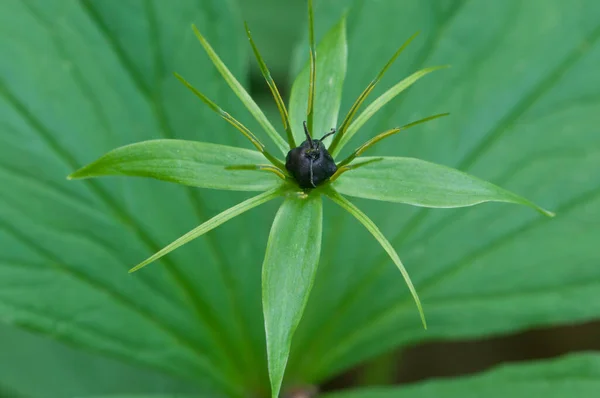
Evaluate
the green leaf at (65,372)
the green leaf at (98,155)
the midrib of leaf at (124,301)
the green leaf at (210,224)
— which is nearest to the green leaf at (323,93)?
the green leaf at (210,224)

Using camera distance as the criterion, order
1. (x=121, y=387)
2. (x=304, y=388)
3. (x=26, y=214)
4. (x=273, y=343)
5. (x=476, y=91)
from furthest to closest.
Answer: (x=121, y=387) → (x=304, y=388) → (x=476, y=91) → (x=26, y=214) → (x=273, y=343)

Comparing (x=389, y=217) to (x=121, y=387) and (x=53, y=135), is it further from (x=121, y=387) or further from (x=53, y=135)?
(x=121, y=387)

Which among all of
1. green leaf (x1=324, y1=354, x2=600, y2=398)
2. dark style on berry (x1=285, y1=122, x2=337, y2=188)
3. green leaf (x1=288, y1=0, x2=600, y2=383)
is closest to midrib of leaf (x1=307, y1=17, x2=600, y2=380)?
green leaf (x1=288, y1=0, x2=600, y2=383)

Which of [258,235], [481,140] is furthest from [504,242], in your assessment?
[258,235]

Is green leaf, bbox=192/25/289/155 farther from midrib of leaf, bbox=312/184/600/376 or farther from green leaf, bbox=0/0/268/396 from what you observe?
midrib of leaf, bbox=312/184/600/376

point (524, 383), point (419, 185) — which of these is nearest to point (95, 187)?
point (419, 185)

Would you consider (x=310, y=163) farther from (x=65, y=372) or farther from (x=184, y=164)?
(x=65, y=372)

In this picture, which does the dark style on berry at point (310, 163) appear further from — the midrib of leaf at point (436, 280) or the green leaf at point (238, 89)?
the midrib of leaf at point (436, 280)
